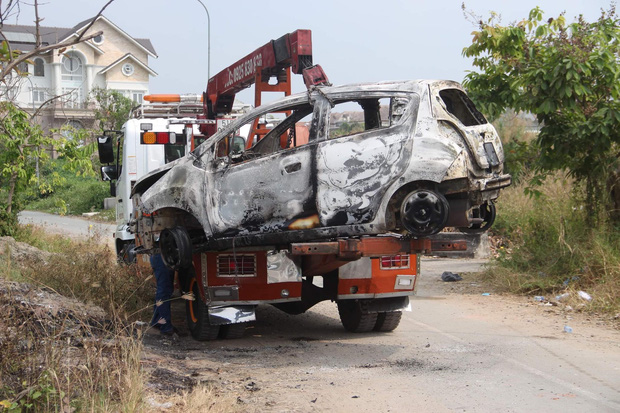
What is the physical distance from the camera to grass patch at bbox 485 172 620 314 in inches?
425

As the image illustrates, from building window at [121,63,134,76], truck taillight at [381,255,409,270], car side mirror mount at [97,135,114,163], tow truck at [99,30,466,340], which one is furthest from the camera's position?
building window at [121,63,134,76]

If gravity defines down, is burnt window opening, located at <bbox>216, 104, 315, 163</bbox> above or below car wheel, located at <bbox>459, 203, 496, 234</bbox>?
above

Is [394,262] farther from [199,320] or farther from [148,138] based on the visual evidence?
[148,138]

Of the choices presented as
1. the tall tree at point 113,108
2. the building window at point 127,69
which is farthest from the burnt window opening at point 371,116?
the building window at point 127,69

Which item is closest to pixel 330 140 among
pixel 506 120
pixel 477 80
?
pixel 477 80

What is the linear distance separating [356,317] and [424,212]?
2476 mm

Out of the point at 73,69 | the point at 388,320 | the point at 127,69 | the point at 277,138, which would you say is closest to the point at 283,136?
the point at 277,138

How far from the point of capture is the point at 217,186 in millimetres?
8195

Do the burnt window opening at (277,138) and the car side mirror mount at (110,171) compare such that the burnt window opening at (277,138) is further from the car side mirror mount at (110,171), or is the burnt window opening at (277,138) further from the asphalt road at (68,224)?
the asphalt road at (68,224)

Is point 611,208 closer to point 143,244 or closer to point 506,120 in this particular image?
point 143,244

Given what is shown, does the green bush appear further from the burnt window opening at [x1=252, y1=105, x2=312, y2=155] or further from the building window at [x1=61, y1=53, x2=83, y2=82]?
the building window at [x1=61, y1=53, x2=83, y2=82]

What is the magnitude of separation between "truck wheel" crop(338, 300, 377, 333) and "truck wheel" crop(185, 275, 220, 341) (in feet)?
5.48

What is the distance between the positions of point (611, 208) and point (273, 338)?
6.02 meters

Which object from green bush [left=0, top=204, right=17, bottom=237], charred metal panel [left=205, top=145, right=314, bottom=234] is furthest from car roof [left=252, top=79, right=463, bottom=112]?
green bush [left=0, top=204, right=17, bottom=237]
